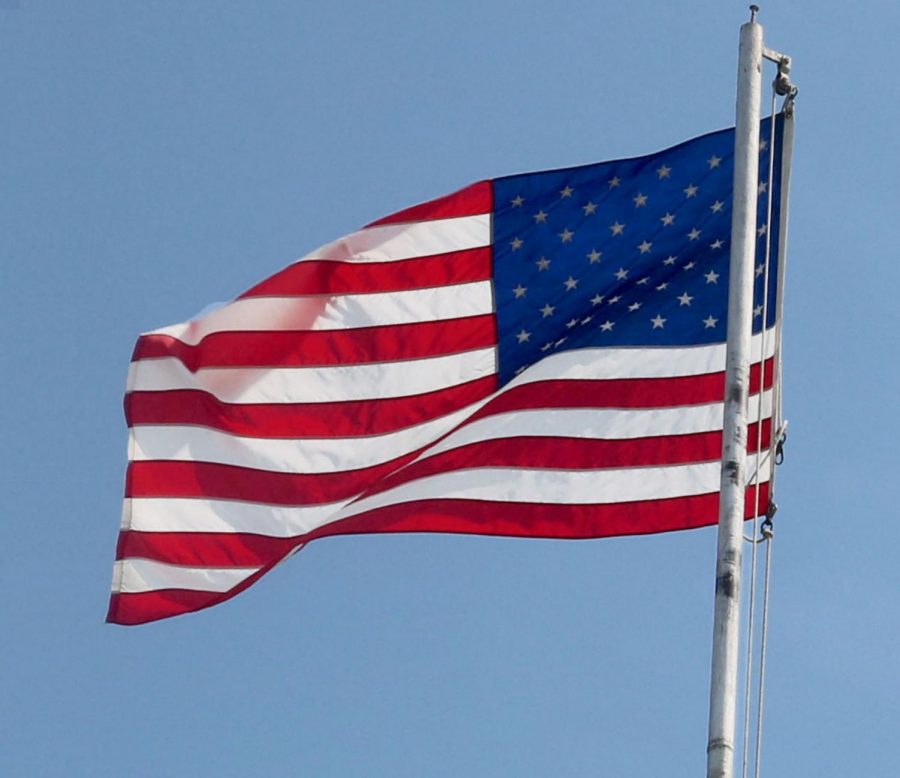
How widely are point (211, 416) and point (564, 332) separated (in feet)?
10.3

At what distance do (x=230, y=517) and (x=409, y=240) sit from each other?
2.97 m

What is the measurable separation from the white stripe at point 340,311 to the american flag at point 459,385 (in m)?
0.02

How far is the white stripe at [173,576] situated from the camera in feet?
61.7

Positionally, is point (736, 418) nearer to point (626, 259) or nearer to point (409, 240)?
point (626, 259)

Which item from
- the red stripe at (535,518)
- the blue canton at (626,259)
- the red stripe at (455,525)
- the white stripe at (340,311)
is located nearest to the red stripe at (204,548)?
the red stripe at (455,525)

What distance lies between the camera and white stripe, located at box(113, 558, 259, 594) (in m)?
18.8

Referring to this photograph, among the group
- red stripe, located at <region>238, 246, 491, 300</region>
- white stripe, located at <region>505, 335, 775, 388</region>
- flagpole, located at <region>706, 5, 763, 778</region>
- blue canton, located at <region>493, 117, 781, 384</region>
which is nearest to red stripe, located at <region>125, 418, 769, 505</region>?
white stripe, located at <region>505, 335, 775, 388</region>

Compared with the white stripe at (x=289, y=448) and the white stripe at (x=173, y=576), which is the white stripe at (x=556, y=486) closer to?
the white stripe at (x=289, y=448)

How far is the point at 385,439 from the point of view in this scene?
756 inches

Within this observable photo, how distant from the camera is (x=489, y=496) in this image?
1911 cm

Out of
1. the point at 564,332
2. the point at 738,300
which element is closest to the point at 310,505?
the point at 564,332

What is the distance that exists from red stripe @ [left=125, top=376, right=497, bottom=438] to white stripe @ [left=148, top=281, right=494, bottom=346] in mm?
599

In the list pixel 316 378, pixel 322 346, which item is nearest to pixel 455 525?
pixel 316 378

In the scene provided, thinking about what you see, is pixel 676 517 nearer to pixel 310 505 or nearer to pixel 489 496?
pixel 489 496
